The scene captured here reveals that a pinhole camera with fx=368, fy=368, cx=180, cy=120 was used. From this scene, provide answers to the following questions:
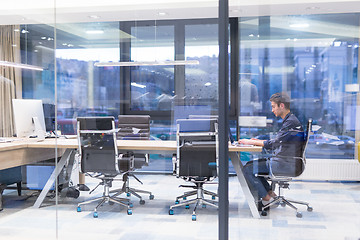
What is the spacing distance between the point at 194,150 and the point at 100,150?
1062 mm

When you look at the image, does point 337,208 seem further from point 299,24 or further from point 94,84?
point 94,84

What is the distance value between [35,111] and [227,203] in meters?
2.78

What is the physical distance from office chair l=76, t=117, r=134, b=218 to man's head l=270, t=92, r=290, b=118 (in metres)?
1.94

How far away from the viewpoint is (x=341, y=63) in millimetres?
2785

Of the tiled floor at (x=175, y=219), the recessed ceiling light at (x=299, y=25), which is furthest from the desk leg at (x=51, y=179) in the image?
the recessed ceiling light at (x=299, y=25)

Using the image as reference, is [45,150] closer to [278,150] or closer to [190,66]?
[190,66]

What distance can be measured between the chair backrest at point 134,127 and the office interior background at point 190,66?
140 millimetres

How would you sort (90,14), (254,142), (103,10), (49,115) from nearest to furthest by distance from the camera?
(254,142) < (49,115) < (103,10) < (90,14)


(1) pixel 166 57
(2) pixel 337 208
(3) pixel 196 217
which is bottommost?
(3) pixel 196 217

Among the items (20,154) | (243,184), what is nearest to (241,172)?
(243,184)

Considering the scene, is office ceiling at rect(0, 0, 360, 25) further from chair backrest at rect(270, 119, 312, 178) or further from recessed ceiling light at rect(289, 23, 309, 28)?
chair backrest at rect(270, 119, 312, 178)

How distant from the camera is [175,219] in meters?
3.75

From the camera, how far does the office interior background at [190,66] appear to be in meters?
2.76

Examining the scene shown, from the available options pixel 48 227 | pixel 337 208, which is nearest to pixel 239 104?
pixel 337 208
